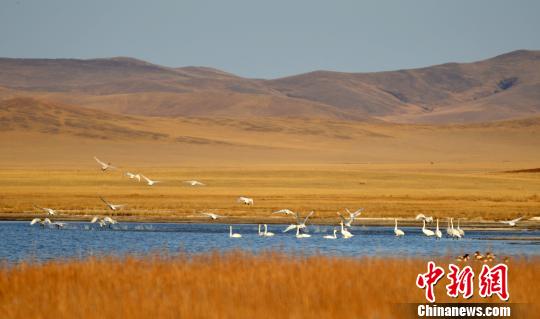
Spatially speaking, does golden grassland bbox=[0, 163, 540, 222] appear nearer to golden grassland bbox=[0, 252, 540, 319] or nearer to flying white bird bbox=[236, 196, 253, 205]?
flying white bird bbox=[236, 196, 253, 205]

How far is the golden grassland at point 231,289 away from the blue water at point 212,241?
7393 mm

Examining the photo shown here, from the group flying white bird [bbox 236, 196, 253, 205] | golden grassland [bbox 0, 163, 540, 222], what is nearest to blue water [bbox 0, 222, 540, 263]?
flying white bird [bbox 236, 196, 253, 205]

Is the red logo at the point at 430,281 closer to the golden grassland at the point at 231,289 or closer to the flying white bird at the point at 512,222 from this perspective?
the golden grassland at the point at 231,289

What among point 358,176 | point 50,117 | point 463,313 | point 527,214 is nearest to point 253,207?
point 527,214

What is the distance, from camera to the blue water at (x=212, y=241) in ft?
84.9

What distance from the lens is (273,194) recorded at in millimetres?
48719

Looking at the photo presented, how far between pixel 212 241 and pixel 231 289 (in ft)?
50.7

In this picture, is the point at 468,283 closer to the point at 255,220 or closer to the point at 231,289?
the point at 231,289

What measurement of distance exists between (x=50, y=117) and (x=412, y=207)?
87.6 meters

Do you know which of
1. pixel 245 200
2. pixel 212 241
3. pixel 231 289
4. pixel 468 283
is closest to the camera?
pixel 468 283

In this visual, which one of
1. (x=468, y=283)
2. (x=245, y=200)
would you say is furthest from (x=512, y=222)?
(x=468, y=283)

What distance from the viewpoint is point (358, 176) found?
207 feet

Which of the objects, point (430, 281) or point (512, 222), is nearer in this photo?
point (430, 281)

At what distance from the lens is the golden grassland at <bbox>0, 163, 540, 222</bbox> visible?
39.4 meters
